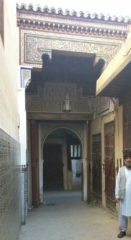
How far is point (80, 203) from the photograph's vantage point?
825 cm

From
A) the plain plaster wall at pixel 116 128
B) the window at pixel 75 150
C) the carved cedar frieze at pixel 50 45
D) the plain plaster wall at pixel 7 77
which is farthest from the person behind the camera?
the window at pixel 75 150

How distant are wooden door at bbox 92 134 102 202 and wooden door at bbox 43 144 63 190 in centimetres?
413

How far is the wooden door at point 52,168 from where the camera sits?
39.8 ft

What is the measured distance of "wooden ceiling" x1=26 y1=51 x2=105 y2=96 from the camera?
767cm

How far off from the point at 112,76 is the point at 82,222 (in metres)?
3.46

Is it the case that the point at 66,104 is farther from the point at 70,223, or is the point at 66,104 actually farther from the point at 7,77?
the point at 7,77

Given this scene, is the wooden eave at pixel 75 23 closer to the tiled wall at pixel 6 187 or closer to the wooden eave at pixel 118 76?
the wooden eave at pixel 118 76

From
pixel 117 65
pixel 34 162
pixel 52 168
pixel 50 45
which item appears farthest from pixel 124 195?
pixel 52 168

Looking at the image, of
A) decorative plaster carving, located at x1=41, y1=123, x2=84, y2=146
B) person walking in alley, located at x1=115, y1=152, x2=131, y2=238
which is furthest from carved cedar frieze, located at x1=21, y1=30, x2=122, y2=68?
decorative plaster carving, located at x1=41, y1=123, x2=84, y2=146

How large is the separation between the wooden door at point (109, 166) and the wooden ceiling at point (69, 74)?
200 cm

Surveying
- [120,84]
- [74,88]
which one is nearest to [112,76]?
[120,84]

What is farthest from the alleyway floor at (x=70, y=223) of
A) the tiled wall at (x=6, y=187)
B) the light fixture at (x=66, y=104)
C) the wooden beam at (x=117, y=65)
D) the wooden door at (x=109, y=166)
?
the light fixture at (x=66, y=104)

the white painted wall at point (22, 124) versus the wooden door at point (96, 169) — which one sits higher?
the white painted wall at point (22, 124)

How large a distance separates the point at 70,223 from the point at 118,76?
11.5ft
